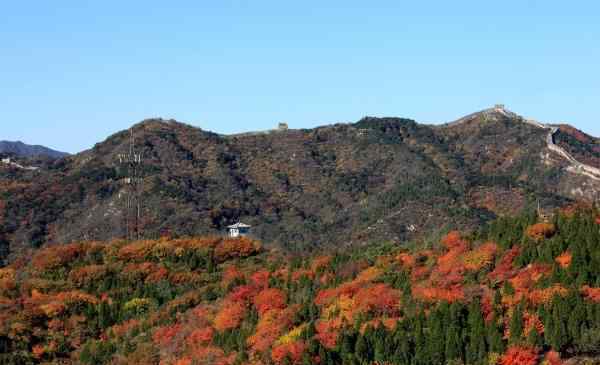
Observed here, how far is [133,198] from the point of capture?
176625 millimetres

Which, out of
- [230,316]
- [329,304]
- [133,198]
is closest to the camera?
[329,304]

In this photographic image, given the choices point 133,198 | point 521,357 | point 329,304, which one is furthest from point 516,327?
point 133,198

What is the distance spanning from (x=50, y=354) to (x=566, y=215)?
158 feet

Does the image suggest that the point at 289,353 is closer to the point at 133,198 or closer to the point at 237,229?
the point at 237,229

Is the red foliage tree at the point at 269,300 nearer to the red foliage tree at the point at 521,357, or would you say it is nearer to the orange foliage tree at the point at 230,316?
the orange foliage tree at the point at 230,316

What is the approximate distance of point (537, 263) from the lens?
290ft

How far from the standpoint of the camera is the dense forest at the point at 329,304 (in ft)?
258

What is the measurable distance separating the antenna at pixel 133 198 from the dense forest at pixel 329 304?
3582 centimetres

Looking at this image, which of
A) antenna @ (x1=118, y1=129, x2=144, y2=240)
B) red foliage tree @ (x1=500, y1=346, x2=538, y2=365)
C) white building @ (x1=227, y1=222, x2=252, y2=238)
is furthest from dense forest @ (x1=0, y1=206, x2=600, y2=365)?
antenna @ (x1=118, y1=129, x2=144, y2=240)

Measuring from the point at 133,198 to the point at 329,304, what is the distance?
8721 cm

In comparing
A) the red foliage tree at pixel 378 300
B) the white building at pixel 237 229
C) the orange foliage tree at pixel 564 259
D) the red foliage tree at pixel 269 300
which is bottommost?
the red foliage tree at pixel 269 300

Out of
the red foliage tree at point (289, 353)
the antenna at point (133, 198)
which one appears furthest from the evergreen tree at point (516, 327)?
the antenna at point (133, 198)

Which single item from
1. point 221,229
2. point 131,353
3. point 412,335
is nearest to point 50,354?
point 131,353

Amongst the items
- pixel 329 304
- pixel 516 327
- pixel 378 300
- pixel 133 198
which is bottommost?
pixel 329 304
